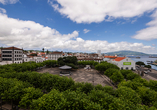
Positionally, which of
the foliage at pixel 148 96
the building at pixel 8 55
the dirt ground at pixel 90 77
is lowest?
the dirt ground at pixel 90 77

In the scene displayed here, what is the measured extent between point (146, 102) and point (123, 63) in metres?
48.0

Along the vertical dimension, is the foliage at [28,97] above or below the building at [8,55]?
below

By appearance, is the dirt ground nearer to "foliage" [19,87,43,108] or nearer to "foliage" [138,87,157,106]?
"foliage" [138,87,157,106]

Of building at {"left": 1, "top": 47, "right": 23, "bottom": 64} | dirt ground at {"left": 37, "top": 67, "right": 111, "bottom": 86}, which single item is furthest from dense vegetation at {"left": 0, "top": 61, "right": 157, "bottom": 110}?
building at {"left": 1, "top": 47, "right": 23, "bottom": 64}

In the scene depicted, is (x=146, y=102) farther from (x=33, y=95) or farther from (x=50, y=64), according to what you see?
(x=50, y=64)

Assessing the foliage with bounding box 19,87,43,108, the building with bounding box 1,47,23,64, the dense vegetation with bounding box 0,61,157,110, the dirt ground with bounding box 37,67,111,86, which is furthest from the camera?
the building with bounding box 1,47,23,64

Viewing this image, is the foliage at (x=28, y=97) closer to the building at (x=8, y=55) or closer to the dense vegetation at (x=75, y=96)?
the dense vegetation at (x=75, y=96)

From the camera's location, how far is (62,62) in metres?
63.2

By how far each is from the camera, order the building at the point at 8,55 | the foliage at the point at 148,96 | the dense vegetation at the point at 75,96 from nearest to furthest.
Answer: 1. the dense vegetation at the point at 75,96
2. the foliage at the point at 148,96
3. the building at the point at 8,55

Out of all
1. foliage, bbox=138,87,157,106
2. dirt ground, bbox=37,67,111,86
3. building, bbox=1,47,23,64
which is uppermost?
building, bbox=1,47,23,64

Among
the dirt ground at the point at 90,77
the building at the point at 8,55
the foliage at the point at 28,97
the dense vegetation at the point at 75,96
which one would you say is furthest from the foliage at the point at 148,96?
the building at the point at 8,55

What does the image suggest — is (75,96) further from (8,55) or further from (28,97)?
(8,55)

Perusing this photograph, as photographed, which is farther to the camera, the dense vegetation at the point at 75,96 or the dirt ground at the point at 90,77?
the dirt ground at the point at 90,77

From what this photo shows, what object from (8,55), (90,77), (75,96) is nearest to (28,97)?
(75,96)
